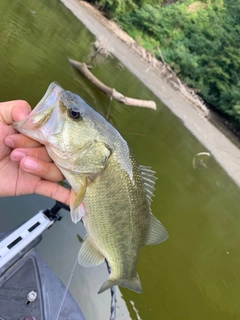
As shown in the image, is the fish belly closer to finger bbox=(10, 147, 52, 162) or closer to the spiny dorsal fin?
the spiny dorsal fin

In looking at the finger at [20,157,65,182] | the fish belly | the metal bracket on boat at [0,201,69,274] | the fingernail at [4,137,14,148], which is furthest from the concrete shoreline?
the fingernail at [4,137,14,148]

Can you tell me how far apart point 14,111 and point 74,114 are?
1.29 ft

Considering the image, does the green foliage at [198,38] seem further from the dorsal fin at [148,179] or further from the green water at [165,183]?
the dorsal fin at [148,179]

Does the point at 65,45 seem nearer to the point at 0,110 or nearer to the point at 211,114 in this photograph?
the point at 211,114

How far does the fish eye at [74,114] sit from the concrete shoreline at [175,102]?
16.1 metres

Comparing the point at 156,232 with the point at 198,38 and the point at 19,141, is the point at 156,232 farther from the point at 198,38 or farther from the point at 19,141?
the point at 198,38

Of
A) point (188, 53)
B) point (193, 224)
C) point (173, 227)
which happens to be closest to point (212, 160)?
point (193, 224)

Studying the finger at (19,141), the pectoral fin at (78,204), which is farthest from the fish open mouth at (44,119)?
the pectoral fin at (78,204)

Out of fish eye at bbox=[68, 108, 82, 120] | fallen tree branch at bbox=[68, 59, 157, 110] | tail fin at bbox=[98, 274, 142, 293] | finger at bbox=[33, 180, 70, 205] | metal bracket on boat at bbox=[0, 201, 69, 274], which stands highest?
fish eye at bbox=[68, 108, 82, 120]

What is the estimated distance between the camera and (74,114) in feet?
6.27

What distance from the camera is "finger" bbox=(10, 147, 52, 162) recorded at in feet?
6.34

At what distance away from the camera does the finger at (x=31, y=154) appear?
1.93m

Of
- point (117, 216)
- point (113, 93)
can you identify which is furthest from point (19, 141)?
point (113, 93)

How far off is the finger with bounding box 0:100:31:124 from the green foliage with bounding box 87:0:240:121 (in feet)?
82.3
